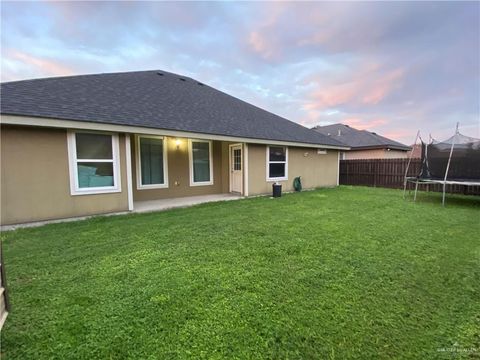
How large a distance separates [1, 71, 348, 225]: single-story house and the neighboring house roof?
695cm

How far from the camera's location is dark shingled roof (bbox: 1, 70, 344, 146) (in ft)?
17.7

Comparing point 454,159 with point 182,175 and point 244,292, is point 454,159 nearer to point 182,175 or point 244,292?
point 244,292

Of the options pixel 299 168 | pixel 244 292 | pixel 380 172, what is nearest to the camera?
pixel 244 292

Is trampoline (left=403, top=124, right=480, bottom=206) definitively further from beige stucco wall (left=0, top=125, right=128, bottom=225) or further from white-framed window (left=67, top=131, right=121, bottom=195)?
beige stucco wall (left=0, top=125, right=128, bottom=225)

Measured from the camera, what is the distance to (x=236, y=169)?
31.2 ft

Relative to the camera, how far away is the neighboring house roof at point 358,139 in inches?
676

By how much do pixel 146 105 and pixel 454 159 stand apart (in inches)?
448

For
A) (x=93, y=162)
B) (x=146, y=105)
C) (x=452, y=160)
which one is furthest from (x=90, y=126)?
(x=452, y=160)

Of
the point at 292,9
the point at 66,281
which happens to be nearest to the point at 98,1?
the point at 292,9

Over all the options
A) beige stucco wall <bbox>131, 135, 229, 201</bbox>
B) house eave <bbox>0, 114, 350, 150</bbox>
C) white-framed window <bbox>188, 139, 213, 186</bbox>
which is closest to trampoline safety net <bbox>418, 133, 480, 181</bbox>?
house eave <bbox>0, 114, 350, 150</bbox>

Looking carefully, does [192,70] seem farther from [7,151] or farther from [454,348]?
[454,348]

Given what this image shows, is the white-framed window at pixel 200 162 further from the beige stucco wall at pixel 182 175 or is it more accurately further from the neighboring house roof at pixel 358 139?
the neighboring house roof at pixel 358 139

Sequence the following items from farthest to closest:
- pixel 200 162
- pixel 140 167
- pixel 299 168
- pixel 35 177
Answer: pixel 299 168, pixel 200 162, pixel 140 167, pixel 35 177

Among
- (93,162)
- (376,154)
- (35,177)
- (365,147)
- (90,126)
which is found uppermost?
(365,147)
